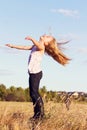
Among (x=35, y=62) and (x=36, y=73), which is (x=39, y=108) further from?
(x=35, y=62)

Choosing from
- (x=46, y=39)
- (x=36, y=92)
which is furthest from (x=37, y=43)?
(x=36, y=92)

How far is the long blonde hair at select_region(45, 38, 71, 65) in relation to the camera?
1095 centimetres

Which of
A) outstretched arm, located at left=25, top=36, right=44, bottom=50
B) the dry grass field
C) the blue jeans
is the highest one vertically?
outstretched arm, located at left=25, top=36, right=44, bottom=50

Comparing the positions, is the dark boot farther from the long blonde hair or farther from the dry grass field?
the long blonde hair

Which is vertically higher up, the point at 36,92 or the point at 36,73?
the point at 36,73

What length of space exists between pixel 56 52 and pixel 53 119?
60.6 inches

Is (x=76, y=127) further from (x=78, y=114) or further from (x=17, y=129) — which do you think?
(x=17, y=129)

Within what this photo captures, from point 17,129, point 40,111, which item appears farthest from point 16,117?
point 17,129

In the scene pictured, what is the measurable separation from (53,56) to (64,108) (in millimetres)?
1190

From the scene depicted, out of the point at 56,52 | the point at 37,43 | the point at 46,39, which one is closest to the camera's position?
Result: the point at 37,43

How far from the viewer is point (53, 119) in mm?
10039

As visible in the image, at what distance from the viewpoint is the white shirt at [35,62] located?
34.1 ft

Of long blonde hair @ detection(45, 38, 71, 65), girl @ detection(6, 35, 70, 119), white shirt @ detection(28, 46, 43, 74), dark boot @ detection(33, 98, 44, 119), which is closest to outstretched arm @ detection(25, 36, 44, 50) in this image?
girl @ detection(6, 35, 70, 119)

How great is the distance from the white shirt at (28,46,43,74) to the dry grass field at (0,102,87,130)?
68 cm
